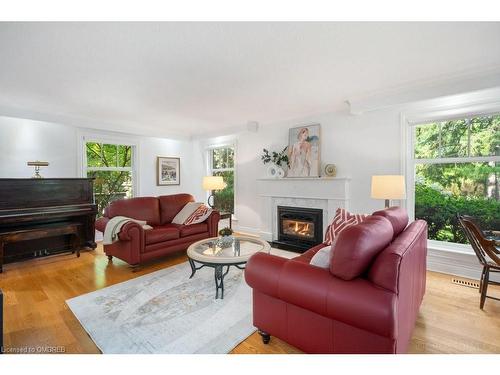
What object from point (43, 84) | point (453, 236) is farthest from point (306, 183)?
point (43, 84)

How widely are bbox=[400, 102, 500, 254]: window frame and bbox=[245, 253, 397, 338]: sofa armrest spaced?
2700 millimetres

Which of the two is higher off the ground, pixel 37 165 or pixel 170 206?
pixel 37 165

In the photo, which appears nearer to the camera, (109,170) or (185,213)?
(185,213)

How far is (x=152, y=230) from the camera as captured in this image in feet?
11.3

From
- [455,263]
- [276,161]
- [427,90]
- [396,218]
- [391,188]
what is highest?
[427,90]

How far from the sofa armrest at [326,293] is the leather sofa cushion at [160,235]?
209 cm

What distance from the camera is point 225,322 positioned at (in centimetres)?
204

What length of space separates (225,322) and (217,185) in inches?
117

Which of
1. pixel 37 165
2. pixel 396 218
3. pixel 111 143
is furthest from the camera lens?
pixel 111 143

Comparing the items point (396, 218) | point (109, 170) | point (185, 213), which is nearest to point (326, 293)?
point (396, 218)

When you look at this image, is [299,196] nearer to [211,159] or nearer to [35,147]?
[211,159]

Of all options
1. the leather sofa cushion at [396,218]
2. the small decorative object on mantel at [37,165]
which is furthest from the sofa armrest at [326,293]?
the small decorative object on mantel at [37,165]

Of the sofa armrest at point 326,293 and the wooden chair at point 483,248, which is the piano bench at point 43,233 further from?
the wooden chair at point 483,248

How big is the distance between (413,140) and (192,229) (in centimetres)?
349
